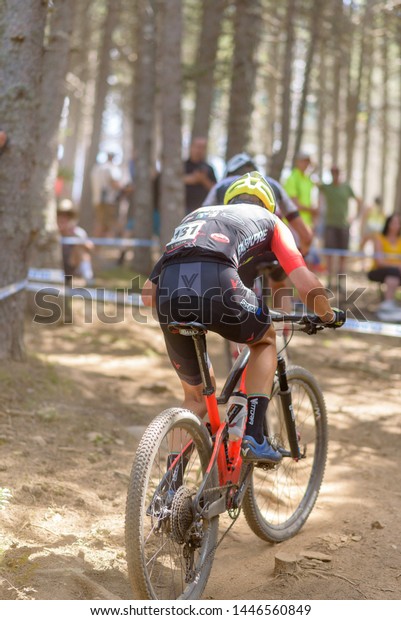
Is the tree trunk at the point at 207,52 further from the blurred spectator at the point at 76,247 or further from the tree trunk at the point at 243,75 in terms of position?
the blurred spectator at the point at 76,247

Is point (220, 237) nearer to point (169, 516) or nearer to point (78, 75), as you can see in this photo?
point (169, 516)

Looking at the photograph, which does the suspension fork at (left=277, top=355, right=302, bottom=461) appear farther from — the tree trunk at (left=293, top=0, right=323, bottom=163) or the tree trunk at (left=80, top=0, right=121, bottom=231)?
the tree trunk at (left=80, top=0, right=121, bottom=231)

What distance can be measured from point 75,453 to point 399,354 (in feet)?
20.4

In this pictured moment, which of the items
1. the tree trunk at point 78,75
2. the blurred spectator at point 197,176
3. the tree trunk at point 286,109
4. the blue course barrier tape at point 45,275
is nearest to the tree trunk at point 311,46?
the tree trunk at point 286,109

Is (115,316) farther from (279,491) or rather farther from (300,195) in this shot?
(279,491)

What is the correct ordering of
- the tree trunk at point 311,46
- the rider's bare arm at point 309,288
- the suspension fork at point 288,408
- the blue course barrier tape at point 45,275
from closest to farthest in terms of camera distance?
the rider's bare arm at point 309,288
the suspension fork at point 288,408
the blue course barrier tape at point 45,275
the tree trunk at point 311,46

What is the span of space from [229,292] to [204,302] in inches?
5.6

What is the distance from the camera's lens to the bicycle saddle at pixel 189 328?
377 cm

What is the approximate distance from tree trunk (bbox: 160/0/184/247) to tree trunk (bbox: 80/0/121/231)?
8.10 m

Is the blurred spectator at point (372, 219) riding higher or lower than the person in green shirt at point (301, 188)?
lower

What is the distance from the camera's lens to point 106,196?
1953cm

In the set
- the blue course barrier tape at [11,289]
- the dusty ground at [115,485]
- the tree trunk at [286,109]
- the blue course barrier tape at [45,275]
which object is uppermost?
the tree trunk at [286,109]

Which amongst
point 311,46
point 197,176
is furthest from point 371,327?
point 311,46

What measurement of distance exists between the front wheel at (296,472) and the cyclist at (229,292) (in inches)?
20.7
